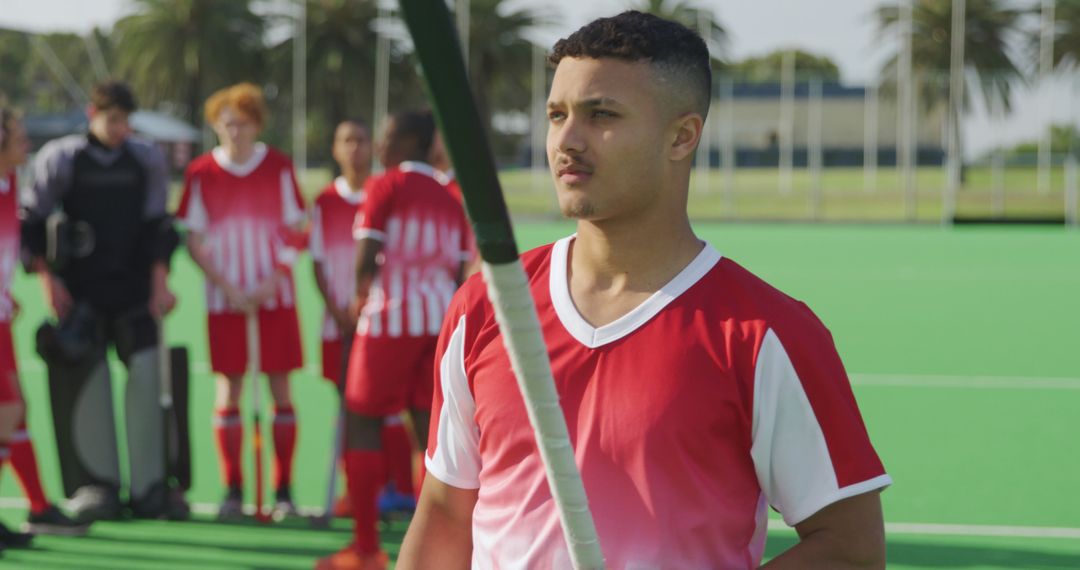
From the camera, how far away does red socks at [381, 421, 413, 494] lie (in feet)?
23.0

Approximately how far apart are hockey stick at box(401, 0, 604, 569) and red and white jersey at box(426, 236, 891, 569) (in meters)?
0.43

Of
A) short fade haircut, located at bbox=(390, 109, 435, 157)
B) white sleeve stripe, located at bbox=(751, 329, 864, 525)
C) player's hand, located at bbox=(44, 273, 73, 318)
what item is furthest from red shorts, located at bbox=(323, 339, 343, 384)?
white sleeve stripe, located at bbox=(751, 329, 864, 525)

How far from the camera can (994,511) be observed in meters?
7.02

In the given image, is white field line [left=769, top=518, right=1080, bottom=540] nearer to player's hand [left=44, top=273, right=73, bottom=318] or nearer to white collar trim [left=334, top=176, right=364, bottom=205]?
white collar trim [left=334, top=176, right=364, bottom=205]

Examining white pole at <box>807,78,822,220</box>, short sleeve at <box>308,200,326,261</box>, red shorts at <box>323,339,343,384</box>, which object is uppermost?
white pole at <box>807,78,822,220</box>

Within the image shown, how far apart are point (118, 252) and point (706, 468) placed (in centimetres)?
519

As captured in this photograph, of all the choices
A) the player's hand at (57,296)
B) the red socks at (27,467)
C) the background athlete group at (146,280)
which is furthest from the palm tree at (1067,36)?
the red socks at (27,467)

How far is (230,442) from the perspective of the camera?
276 inches

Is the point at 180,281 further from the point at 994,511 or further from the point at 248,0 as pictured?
the point at 248,0

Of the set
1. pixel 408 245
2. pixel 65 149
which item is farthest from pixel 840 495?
pixel 65 149

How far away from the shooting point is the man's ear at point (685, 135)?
2.29 meters

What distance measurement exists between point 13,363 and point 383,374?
65.9 inches

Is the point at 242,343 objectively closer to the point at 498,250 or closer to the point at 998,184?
the point at 498,250

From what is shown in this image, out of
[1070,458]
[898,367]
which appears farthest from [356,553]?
[898,367]
